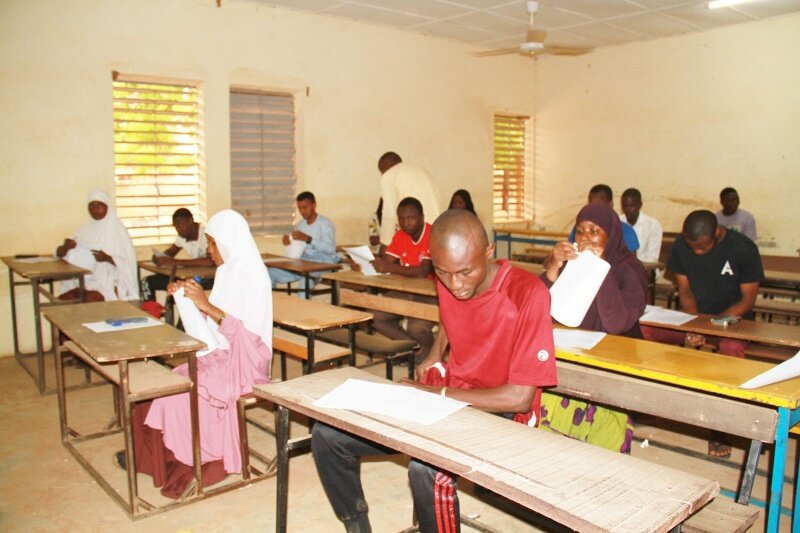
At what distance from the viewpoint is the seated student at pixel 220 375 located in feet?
10.6

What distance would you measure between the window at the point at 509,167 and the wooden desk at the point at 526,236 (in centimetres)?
33

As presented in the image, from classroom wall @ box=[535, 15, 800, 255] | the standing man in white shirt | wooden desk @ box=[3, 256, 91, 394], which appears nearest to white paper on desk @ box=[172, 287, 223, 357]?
wooden desk @ box=[3, 256, 91, 394]

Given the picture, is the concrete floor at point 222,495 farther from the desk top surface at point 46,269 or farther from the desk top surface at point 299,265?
the desk top surface at point 299,265

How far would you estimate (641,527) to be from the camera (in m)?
1.35

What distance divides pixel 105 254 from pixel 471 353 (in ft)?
14.2

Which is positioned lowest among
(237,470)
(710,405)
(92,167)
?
(237,470)

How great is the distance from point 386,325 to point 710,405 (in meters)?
3.14

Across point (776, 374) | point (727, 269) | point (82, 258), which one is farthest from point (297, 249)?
point (776, 374)

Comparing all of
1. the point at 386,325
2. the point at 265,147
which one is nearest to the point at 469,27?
the point at 265,147

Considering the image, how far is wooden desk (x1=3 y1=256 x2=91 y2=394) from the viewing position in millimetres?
4816

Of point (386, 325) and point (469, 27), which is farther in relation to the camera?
point (469, 27)

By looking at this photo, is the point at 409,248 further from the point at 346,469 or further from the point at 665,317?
the point at 346,469

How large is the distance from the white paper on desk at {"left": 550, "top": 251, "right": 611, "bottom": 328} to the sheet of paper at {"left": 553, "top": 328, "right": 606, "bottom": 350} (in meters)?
0.05

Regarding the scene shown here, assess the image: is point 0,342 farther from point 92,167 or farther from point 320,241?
point 320,241
